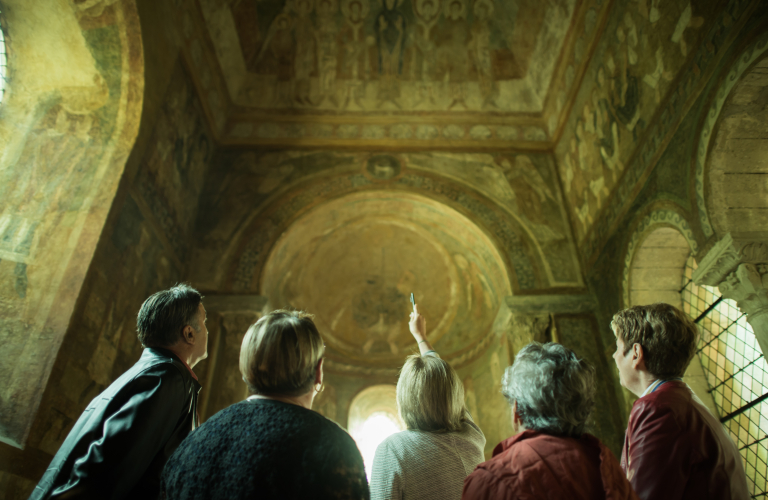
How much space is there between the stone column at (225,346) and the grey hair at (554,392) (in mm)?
6159

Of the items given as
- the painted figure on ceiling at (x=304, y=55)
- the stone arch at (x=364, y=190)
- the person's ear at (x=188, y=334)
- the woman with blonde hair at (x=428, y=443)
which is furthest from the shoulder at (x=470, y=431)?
Result: the painted figure on ceiling at (x=304, y=55)

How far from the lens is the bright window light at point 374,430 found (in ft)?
32.9

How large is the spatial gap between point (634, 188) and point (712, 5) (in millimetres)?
2388

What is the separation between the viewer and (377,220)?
10.4 meters

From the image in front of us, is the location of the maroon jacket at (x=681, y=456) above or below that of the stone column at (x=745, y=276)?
below

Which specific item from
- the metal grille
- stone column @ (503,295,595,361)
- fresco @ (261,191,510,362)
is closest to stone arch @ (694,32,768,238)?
the metal grille

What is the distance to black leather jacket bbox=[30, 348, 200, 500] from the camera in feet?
6.21

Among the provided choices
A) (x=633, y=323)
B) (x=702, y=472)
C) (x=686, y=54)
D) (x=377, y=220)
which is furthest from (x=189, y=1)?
(x=702, y=472)

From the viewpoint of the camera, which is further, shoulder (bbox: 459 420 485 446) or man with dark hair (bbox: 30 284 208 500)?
shoulder (bbox: 459 420 485 446)

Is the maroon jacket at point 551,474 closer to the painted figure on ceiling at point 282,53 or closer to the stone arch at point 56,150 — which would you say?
the stone arch at point 56,150

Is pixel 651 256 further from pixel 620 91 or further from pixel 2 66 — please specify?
pixel 2 66

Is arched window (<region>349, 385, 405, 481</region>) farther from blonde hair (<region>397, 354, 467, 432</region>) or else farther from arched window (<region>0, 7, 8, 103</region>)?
blonde hair (<region>397, 354, 467, 432</region>)

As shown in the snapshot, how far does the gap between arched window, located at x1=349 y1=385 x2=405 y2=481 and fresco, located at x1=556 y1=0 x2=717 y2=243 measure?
512cm

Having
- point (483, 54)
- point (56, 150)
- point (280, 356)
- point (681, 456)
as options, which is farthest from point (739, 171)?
point (56, 150)
